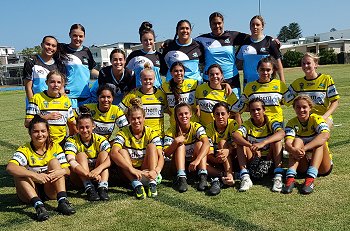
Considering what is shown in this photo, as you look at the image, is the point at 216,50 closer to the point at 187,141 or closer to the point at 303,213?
the point at 187,141

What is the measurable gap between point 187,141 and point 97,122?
1.20 meters

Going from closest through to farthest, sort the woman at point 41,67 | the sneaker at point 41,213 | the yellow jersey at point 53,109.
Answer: the sneaker at point 41,213, the yellow jersey at point 53,109, the woman at point 41,67

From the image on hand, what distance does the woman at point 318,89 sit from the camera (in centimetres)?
555

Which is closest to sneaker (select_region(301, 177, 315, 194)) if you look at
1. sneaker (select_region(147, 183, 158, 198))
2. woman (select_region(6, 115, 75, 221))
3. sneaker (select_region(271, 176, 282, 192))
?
sneaker (select_region(271, 176, 282, 192))

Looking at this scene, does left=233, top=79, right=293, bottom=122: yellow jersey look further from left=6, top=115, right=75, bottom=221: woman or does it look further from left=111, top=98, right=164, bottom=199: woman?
left=6, top=115, right=75, bottom=221: woman

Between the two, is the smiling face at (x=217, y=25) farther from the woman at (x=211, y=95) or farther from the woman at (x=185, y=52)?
the woman at (x=211, y=95)

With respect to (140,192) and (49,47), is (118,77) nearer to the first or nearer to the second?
(49,47)

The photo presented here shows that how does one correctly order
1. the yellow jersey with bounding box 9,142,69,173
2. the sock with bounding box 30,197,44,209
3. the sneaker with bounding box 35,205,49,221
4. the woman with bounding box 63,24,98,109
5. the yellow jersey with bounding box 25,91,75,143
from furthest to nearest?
the woman with bounding box 63,24,98,109, the yellow jersey with bounding box 25,91,75,143, the yellow jersey with bounding box 9,142,69,173, the sock with bounding box 30,197,44,209, the sneaker with bounding box 35,205,49,221

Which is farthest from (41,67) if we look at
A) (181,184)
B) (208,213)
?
(208,213)

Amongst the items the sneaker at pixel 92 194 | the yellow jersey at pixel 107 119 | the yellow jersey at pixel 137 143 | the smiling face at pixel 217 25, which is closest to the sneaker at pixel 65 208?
the sneaker at pixel 92 194

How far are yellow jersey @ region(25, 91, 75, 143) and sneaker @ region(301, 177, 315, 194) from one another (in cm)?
296

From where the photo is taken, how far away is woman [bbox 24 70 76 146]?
17.1 ft

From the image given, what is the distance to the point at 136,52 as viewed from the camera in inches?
256

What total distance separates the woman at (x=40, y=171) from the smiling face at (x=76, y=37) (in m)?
1.89
